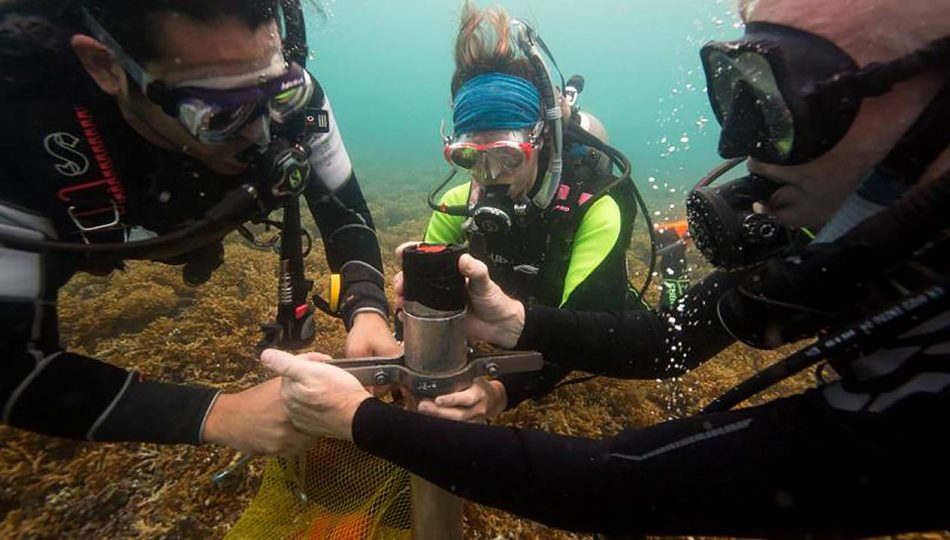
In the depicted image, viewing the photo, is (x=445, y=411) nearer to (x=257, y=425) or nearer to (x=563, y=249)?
(x=257, y=425)

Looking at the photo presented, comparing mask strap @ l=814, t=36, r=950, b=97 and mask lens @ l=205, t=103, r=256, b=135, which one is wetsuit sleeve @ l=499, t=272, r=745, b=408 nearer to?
mask strap @ l=814, t=36, r=950, b=97

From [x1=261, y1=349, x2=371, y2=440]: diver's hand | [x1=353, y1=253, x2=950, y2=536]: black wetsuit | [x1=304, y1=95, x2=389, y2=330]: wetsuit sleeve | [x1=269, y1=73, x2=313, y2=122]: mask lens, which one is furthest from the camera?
[x1=304, y1=95, x2=389, y2=330]: wetsuit sleeve

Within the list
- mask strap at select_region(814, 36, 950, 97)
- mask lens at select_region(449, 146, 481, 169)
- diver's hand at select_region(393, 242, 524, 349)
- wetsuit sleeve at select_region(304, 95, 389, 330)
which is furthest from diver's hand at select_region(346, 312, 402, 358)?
mask strap at select_region(814, 36, 950, 97)

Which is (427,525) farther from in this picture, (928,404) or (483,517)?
(928,404)

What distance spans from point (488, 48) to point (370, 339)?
2.54 m

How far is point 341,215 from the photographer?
3393 mm

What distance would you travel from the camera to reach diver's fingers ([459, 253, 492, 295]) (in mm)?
1947

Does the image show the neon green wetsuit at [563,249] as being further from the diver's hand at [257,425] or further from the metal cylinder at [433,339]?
the diver's hand at [257,425]

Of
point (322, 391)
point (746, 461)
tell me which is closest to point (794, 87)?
point (746, 461)

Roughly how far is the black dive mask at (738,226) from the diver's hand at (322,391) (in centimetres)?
165

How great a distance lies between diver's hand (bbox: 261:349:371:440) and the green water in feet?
321

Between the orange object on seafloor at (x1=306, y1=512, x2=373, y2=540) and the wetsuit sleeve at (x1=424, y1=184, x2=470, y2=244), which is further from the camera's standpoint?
the wetsuit sleeve at (x1=424, y1=184, x2=470, y2=244)

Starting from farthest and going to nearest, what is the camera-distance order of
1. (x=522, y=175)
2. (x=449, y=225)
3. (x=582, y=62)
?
(x=582, y=62) < (x=449, y=225) < (x=522, y=175)

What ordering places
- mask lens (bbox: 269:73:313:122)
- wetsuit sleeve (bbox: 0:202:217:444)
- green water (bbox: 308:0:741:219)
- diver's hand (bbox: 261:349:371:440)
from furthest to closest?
1. green water (bbox: 308:0:741:219)
2. mask lens (bbox: 269:73:313:122)
3. wetsuit sleeve (bbox: 0:202:217:444)
4. diver's hand (bbox: 261:349:371:440)
